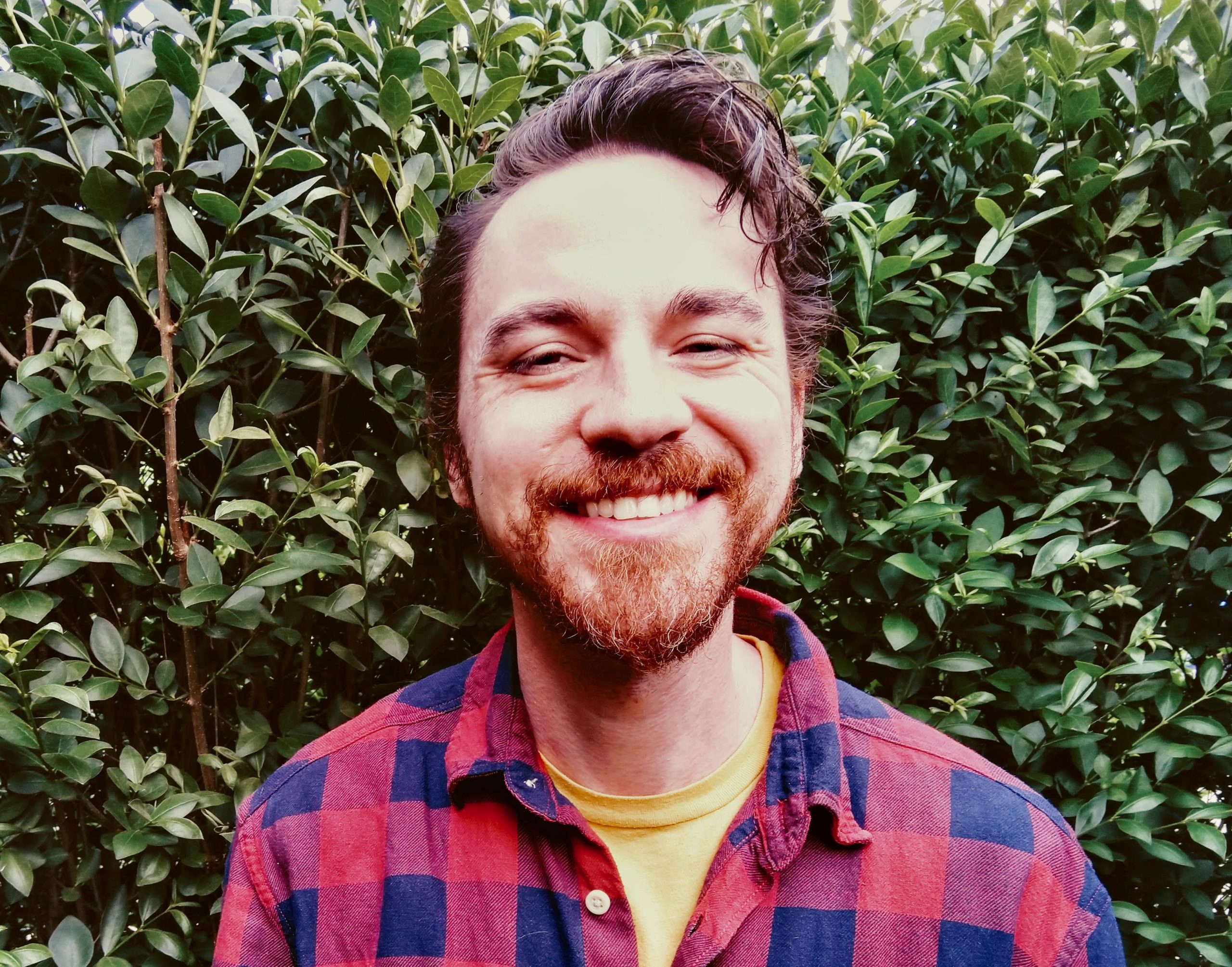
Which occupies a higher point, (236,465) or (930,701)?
(236,465)

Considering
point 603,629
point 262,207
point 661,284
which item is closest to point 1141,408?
point 661,284

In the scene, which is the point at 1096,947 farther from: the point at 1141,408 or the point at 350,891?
the point at 350,891

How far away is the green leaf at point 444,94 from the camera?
1569mm

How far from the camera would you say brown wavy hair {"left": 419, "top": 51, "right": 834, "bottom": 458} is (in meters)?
1.63

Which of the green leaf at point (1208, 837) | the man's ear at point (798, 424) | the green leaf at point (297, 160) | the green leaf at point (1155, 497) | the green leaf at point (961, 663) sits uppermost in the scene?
the green leaf at point (297, 160)

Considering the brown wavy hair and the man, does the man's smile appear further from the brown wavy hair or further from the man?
the brown wavy hair

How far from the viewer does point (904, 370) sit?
6.33ft

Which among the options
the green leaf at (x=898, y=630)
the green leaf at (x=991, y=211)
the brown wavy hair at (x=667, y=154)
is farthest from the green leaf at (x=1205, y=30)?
the green leaf at (x=898, y=630)

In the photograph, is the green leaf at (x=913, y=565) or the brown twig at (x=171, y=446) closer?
the brown twig at (x=171, y=446)

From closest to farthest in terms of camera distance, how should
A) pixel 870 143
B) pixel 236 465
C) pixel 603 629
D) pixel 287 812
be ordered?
pixel 603 629
pixel 287 812
pixel 236 465
pixel 870 143

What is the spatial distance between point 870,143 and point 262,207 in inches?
50.2

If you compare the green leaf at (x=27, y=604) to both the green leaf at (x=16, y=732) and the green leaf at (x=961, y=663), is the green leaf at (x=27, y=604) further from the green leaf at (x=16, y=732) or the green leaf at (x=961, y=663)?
the green leaf at (x=961, y=663)

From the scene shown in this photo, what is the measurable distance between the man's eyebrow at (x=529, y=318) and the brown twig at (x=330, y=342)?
36 centimetres

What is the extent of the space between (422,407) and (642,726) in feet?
2.62
